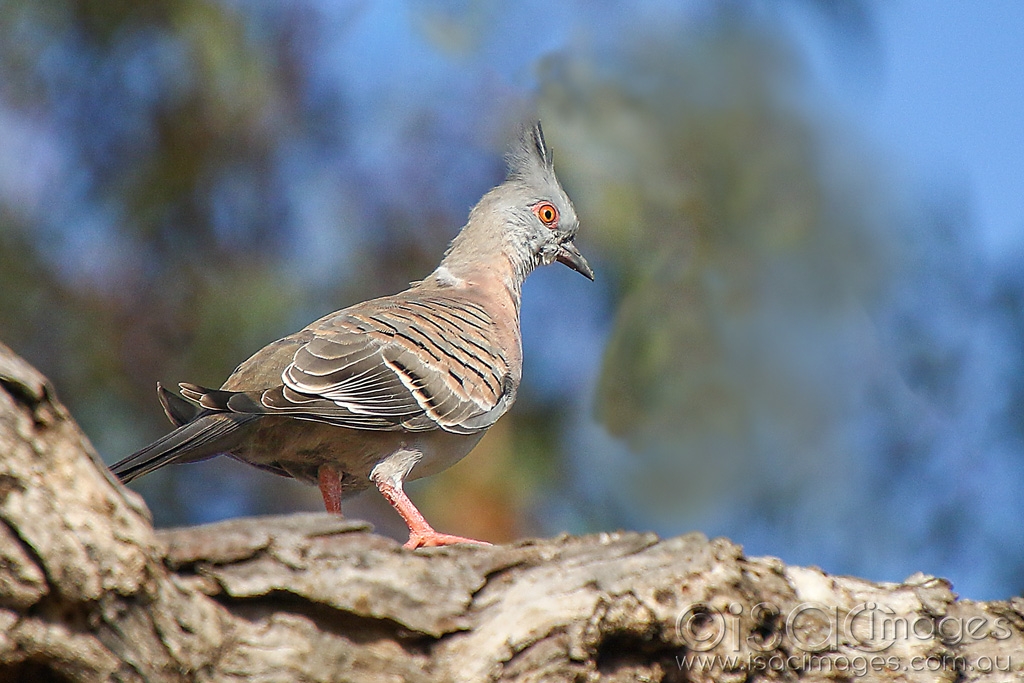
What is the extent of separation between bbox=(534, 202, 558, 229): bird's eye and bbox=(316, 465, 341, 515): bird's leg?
1945mm

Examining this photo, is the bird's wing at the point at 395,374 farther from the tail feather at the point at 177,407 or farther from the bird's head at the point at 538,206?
the bird's head at the point at 538,206

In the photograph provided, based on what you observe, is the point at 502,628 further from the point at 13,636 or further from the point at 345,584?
the point at 13,636

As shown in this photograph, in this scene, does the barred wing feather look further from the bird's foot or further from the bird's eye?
the bird's eye

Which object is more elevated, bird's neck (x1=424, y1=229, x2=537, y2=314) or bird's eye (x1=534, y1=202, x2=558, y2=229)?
bird's eye (x1=534, y1=202, x2=558, y2=229)

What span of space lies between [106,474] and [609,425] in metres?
4.89

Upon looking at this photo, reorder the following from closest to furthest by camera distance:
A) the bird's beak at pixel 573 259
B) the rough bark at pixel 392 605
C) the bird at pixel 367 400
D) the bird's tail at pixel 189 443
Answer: the rough bark at pixel 392 605 < the bird's tail at pixel 189 443 < the bird at pixel 367 400 < the bird's beak at pixel 573 259

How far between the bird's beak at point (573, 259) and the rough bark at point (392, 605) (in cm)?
273

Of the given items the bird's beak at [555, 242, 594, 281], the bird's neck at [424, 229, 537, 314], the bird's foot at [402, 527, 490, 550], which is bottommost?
the bird's foot at [402, 527, 490, 550]

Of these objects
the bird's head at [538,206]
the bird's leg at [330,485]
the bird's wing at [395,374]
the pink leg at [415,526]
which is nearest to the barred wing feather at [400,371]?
the bird's wing at [395,374]

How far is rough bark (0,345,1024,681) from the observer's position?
241 centimetres

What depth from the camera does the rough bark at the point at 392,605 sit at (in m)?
2.41

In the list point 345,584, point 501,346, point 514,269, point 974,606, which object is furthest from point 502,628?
point 514,269

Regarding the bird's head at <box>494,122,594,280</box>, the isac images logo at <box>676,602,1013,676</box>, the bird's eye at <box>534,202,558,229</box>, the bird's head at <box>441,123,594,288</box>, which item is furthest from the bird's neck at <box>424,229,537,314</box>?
the isac images logo at <box>676,602,1013,676</box>

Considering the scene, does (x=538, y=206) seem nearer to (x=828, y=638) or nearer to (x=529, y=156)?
(x=529, y=156)
